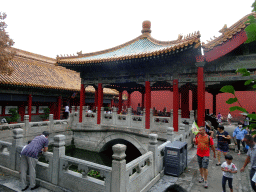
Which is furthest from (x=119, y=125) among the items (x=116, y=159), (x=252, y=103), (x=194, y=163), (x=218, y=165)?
(x=252, y=103)

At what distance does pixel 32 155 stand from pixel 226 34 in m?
9.27

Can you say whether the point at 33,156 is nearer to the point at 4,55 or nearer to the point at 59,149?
the point at 59,149

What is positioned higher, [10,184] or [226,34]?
[226,34]

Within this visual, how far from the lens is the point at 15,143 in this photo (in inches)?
219

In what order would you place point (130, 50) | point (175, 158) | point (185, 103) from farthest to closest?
1. point (185, 103)
2. point (130, 50)
3. point (175, 158)

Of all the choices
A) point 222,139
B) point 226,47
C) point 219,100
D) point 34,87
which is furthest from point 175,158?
point 219,100

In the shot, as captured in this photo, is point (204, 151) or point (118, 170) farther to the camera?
point (204, 151)

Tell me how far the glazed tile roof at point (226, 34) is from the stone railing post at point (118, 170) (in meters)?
7.11

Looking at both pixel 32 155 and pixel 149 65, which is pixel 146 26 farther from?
pixel 32 155

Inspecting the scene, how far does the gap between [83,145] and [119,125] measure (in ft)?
12.1

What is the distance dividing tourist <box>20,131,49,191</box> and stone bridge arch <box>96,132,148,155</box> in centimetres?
560

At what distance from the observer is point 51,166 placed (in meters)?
4.86

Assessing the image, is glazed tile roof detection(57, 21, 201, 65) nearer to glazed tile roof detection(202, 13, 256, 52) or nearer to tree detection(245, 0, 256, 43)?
glazed tile roof detection(202, 13, 256, 52)

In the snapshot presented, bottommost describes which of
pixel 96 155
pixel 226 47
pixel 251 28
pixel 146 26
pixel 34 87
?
pixel 96 155
